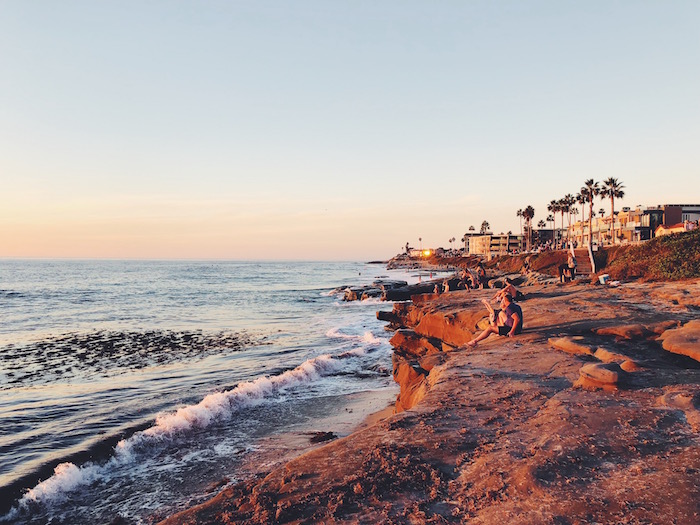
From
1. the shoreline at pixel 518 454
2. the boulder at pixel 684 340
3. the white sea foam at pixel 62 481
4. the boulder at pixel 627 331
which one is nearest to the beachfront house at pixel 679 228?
the boulder at pixel 627 331

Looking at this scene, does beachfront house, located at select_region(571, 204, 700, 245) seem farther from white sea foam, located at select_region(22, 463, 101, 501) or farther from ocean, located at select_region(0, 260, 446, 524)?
white sea foam, located at select_region(22, 463, 101, 501)

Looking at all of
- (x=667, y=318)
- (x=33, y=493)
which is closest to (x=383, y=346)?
(x=667, y=318)

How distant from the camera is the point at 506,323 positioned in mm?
12422

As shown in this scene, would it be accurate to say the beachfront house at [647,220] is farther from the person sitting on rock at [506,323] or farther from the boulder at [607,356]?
the boulder at [607,356]

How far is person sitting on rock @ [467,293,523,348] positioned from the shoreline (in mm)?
2359

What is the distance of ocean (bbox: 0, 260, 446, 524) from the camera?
7.74 m

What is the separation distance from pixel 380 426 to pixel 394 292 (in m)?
37.8

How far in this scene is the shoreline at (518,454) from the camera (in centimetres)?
416

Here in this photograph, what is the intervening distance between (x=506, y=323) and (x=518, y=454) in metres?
7.68

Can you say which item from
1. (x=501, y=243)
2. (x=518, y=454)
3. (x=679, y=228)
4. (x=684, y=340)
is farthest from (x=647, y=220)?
(x=518, y=454)

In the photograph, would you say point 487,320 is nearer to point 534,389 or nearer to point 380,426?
point 534,389

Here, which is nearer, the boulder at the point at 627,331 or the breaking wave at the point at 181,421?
the breaking wave at the point at 181,421

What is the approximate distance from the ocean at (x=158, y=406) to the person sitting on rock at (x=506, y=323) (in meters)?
3.51

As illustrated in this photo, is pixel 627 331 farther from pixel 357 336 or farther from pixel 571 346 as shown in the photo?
pixel 357 336
